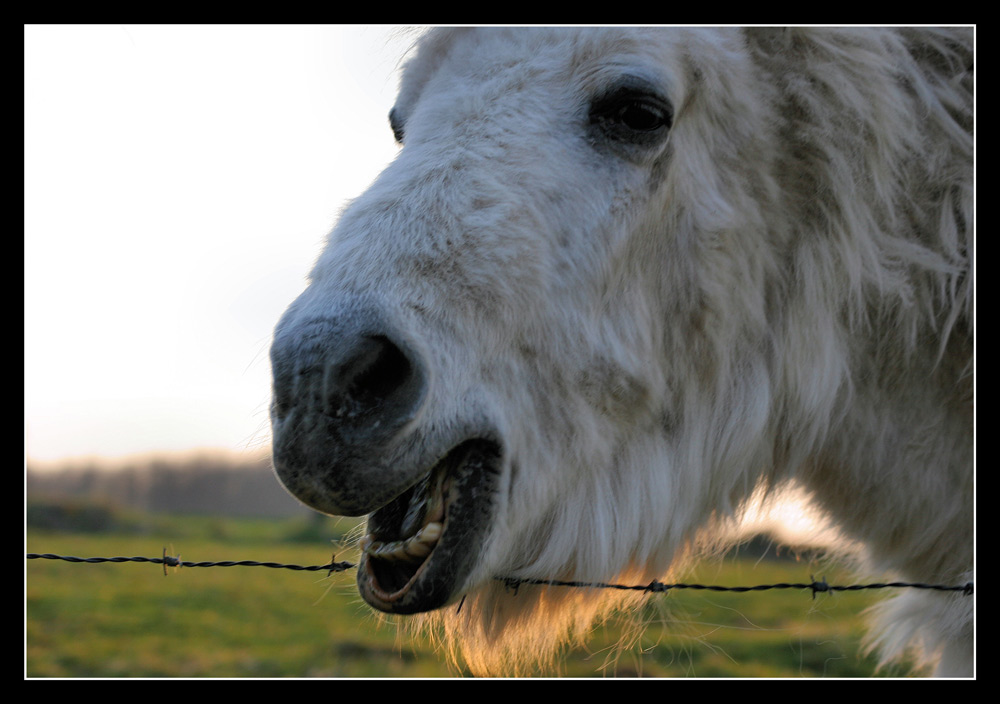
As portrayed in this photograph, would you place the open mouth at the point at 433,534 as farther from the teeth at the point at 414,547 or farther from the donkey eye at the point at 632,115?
the donkey eye at the point at 632,115

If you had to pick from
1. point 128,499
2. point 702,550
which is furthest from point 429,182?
point 128,499

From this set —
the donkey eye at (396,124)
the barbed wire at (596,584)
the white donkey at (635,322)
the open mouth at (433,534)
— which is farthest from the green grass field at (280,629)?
the donkey eye at (396,124)

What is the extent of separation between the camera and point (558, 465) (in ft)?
5.61

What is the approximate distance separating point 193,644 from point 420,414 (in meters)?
11.6

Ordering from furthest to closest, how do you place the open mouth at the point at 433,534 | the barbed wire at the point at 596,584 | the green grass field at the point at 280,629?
the green grass field at the point at 280,629 → the barbed wire at the point at 596,584 → the open mouth at the point at 433,534

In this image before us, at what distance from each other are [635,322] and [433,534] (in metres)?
0.68

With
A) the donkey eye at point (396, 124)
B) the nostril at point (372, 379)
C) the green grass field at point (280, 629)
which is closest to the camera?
the nostril at point (372, 379)

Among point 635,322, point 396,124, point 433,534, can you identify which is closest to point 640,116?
point 635,322

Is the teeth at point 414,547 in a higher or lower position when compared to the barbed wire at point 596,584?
higher

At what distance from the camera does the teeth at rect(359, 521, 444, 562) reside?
59.6 inches

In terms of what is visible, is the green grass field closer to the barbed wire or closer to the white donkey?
the barbed wire

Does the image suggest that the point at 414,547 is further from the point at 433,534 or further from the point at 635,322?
the point at 635,322

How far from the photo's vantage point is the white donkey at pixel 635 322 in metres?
1.46
